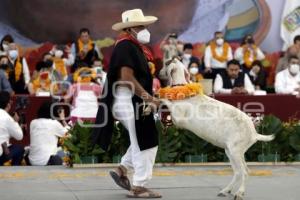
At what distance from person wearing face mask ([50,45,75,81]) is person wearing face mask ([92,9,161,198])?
7.34m

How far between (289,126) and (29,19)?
887cm

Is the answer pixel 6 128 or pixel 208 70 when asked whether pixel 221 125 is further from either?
pixel 208 70

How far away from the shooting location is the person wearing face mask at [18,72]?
17.2 metres

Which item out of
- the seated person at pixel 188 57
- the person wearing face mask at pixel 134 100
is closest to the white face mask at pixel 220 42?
the seated person at pixel 188 57

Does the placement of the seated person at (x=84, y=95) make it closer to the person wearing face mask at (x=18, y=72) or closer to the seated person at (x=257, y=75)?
the person wearing face mask at (x=18, y=72)

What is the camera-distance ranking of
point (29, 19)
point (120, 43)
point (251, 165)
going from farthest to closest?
point (29, 19)
point (251, 165)
point (120, 43)

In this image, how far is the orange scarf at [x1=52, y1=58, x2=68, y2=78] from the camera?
17225 millimetres

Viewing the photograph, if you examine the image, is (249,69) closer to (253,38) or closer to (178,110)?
(253,38)

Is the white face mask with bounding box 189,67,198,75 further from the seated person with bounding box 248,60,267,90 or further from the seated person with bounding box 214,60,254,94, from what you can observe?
the seated person with bounding box 248,60,267,90

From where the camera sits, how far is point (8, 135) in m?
12.7

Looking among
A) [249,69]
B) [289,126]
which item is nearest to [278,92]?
[249,69]

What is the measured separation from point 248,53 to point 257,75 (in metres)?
Result: 0.90

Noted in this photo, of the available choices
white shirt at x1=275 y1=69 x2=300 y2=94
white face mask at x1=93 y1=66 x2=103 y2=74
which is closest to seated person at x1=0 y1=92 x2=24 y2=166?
white face mask at x1=93 y1=66 x2=103 y2=74

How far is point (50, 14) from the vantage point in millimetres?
19828
